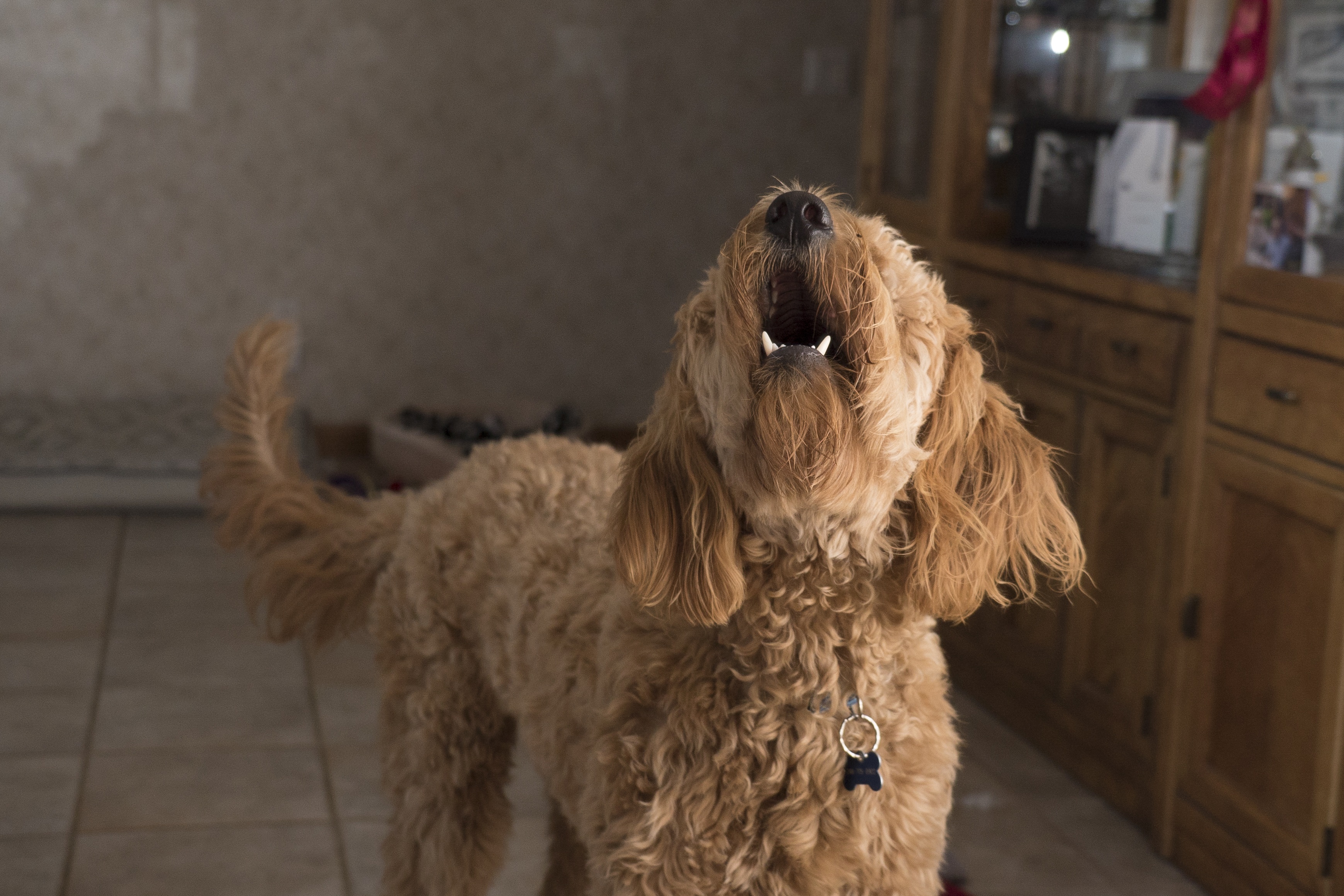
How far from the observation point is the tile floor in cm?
225

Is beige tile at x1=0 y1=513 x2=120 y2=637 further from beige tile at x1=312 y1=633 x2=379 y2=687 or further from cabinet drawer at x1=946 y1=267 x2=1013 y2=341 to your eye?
cabinet drawer at x1=946 y1=267 x2=1013 y2=341

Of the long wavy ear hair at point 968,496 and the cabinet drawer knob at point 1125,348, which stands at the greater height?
the cabinet drawer knob at point 1125,348

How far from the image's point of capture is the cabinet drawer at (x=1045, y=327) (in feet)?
8.96

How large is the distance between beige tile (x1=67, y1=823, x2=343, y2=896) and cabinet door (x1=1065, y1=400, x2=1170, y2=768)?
1.53 m

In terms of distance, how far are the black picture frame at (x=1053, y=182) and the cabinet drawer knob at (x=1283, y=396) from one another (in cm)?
102

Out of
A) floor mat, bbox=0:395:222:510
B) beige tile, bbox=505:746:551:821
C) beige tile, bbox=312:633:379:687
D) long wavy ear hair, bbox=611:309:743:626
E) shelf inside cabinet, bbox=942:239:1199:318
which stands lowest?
beige tile, bbox=505:746:551:821

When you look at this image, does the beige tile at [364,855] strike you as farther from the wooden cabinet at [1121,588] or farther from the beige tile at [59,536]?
the beige tile at [59,536]

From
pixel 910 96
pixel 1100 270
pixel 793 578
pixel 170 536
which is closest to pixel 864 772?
pixel 793 578

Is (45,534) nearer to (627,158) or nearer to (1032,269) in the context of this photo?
(627,158)

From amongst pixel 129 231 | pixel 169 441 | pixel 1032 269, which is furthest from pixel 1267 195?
pixel 129 231

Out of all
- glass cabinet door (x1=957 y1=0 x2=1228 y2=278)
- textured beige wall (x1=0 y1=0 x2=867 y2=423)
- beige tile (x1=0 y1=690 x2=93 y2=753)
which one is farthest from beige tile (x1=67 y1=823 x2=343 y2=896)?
textured beige wall (x1=0 y1=0 x2=867 y2=423)

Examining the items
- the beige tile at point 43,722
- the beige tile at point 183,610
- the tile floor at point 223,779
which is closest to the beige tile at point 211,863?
the tile floor at point 223,779

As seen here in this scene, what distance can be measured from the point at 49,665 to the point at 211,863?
1013 millimetres

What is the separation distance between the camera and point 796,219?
3.61 ft
